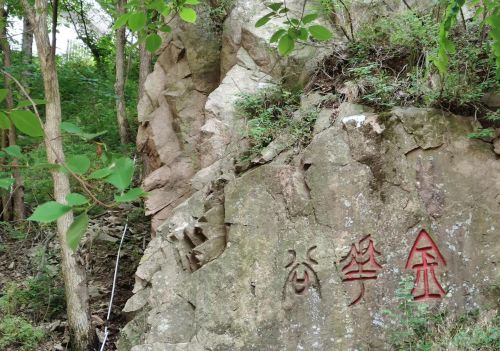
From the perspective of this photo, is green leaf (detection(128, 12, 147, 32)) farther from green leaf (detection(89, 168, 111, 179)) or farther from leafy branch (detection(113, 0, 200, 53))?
green leaf (detection(89, 168, 111, 179))

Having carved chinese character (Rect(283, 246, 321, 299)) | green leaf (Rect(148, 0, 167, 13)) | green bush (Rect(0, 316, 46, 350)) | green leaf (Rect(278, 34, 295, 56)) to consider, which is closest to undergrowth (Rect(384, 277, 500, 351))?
carved chinese character (Rect(283, 246, 321, 299))

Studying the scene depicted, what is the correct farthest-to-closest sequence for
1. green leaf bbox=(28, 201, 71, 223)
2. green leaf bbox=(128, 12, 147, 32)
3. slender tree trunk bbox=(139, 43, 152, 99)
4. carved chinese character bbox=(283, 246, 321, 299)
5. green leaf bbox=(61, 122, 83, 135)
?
slender tree trunk bbox=(139, 43, 152, 99) → carved chinese character bbox=(283, 246, 321, 299) → green leaf bbox=(128, 12, 147, 32) → green leaf bbox=(61, 122, 83, 135) → green leaf bbox=(28, 201, 71, 223)

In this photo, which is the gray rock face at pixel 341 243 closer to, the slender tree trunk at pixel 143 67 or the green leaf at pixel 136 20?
the green leaf at pixel 136 20

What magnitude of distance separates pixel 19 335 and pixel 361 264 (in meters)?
4.45

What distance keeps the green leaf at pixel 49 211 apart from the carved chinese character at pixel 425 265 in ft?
13.4

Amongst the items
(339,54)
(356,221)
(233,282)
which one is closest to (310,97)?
(339,54)

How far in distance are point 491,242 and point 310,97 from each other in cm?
242

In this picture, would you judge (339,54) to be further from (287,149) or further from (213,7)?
(213,7)

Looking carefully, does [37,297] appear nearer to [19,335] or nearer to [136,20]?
[19,335]

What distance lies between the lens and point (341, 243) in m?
4.74

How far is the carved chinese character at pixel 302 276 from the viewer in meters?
4.66

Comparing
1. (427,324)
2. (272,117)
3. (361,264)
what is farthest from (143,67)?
(427,324)

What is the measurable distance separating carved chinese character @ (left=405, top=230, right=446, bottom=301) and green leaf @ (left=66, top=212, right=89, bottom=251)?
401 cm

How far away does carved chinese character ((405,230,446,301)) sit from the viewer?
4.56 metres
